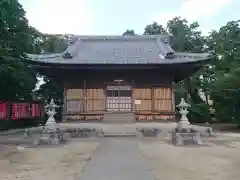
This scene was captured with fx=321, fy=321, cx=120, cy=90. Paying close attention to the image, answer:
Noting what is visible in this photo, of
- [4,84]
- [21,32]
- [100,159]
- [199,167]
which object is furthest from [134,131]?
[21,32]

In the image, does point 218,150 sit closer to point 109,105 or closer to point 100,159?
point 100,159

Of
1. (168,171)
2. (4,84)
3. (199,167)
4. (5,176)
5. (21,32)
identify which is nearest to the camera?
(5,176)

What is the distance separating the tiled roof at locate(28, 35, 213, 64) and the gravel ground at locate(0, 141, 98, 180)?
9133mm

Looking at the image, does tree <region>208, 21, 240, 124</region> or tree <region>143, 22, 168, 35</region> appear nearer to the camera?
tree <region>208, 21, 240, 124</region>

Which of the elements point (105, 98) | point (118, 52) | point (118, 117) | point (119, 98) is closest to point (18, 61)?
point (118, 52)

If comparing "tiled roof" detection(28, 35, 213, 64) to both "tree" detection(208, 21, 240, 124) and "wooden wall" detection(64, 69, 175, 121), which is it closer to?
"wooden wall" detection(64, 69, 175, 121)

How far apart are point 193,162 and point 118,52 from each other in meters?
15.1

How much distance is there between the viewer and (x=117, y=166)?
26.2 feet

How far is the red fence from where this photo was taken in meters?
19.7

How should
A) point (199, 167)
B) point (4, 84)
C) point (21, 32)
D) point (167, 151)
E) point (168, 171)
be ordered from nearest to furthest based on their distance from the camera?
point (168, 171) → point (199, 167) → point (167, 151) → point (4, 84) → point (21, 32)

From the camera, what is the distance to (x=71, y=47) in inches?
930

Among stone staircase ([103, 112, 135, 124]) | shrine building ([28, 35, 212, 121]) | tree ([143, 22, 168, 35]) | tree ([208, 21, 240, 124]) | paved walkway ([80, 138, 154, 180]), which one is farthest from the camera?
tree ([143, 22, 168, 35])

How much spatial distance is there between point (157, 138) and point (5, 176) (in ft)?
29.9

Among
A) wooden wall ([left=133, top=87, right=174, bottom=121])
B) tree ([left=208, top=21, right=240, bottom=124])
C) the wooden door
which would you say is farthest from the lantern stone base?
tree ([left=208, top=21, right=240, bottom=124])
